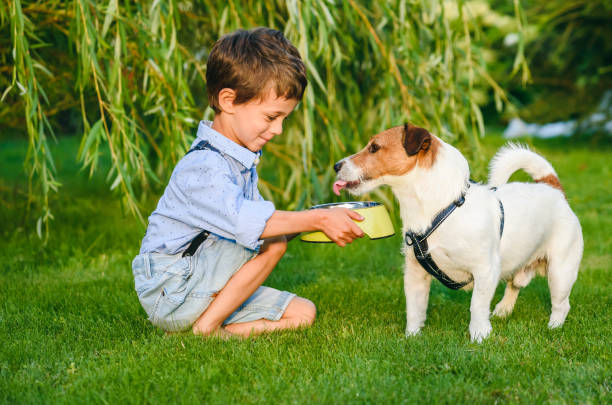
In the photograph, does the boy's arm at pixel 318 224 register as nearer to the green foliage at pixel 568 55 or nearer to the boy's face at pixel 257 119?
the boy's face at pixel 257 119

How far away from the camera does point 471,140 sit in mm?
5160

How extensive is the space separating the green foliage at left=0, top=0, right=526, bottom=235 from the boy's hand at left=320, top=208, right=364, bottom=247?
4.95 ft

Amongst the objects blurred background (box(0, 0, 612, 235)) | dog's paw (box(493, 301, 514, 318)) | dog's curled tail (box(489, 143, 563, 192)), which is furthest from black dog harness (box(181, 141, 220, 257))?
dog's paw (box(493, 301, 514, 318))

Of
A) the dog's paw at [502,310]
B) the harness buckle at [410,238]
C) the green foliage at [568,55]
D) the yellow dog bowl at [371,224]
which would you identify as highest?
the yellow dog bowl at [371,224]

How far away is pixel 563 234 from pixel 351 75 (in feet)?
7.74

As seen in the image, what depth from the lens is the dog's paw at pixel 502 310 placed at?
3.82m

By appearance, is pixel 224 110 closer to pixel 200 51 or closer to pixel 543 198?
pixel 543 198

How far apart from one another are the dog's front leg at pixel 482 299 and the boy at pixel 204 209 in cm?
77

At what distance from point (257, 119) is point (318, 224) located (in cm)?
63

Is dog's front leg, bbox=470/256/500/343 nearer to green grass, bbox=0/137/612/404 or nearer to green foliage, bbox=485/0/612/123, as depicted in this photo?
green grass, bbox=0/137/612/404

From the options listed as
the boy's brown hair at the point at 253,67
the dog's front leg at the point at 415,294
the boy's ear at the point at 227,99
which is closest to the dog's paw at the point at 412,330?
the dog's front leg at the point at 415,294

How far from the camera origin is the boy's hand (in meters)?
2.84

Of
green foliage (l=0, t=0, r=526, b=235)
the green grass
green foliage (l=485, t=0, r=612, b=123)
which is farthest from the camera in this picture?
green foliage (l=485, t=0, r=612, b=123)

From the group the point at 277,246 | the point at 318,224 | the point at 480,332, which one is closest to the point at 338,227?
the point at 318,224
